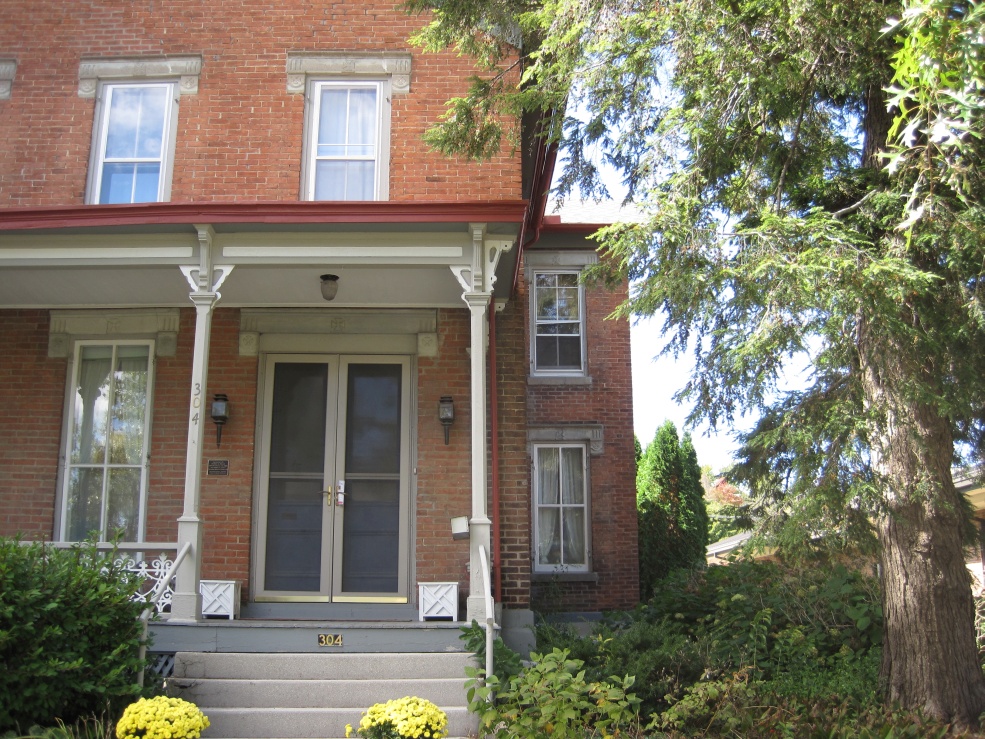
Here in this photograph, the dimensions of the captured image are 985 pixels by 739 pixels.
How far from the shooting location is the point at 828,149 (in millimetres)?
7625

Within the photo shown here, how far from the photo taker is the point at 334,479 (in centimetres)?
887

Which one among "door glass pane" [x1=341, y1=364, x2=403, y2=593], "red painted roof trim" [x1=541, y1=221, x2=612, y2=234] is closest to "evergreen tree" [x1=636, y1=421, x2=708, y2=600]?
"red painted roof trim" [x1=541, y1=221, x2=612, y2=234]

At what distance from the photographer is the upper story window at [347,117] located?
9.64 m

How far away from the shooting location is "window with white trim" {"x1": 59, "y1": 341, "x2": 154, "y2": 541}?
8.95m

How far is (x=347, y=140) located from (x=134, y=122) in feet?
7.96

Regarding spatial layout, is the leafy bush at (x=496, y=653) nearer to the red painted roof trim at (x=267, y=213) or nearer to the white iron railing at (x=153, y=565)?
the white iron railing at (x=153, y=565)

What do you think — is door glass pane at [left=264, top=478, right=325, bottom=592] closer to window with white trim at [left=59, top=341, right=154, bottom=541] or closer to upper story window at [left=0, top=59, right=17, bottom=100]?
window with white trim at [left=59, top=341, right=154, bottom=541]

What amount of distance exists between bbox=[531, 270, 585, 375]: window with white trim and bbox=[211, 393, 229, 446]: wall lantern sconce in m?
6.74

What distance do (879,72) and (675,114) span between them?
150cm

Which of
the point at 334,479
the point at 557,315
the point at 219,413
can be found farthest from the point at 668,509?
the point at 219,413

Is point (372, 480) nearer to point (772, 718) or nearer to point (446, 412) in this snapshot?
point (446, 412)

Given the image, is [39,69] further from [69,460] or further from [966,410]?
[966,410]

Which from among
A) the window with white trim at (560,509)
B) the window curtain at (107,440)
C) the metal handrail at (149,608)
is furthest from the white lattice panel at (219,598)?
the window with white trim at (560,509)

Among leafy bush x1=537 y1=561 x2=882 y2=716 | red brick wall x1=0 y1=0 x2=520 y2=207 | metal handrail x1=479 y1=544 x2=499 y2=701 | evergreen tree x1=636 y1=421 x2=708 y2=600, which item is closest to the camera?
metal handrail x1=479 y1=544 x2=499 y2=701
